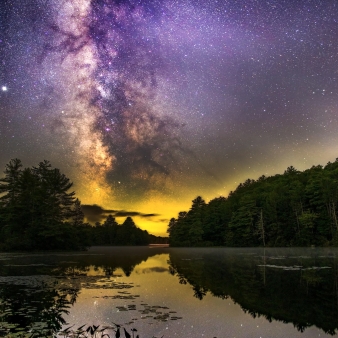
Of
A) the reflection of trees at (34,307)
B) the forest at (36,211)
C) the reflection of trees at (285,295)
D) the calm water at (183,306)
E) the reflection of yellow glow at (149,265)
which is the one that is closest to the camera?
the reflection of trees at (34,307)

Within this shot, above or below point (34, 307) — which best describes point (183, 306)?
below

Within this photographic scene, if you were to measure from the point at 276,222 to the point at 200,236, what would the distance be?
84.3 ft

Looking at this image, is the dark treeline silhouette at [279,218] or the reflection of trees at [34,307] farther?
the dark treeline silhouette at [279,218]

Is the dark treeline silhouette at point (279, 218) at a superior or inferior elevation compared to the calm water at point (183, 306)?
superior

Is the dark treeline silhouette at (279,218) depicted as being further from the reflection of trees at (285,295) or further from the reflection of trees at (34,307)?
the reflection of trees at (34,307)

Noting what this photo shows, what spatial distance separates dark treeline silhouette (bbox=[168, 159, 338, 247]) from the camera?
232 ft

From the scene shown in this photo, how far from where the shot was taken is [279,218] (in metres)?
79.3

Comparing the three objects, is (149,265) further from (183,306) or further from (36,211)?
(36,211)

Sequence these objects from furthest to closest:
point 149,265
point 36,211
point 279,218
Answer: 1. point 279,218
2. point 36,211
3. point 149,265

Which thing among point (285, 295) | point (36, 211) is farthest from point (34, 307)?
point (36, 211)

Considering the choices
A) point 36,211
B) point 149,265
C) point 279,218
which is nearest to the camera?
point 149,265

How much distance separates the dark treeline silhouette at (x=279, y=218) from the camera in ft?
232

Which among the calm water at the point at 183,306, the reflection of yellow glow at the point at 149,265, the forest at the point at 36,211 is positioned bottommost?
the calm water at the point at 183,306

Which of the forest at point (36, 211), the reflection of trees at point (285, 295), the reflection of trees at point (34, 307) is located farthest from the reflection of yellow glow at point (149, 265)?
the forest at point (36, 211)
